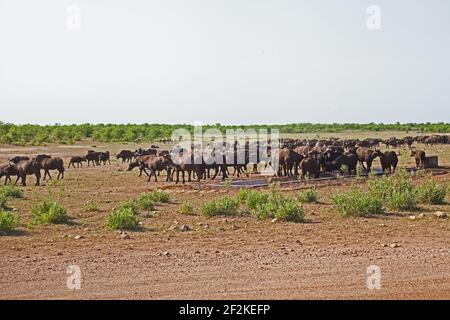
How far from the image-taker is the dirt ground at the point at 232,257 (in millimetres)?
8219

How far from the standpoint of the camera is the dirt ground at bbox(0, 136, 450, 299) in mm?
8219

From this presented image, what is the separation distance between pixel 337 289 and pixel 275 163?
19192mm

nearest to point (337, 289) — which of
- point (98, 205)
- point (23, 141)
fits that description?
point (98, 205)

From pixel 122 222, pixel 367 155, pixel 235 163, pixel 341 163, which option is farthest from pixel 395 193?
pixel 235 163

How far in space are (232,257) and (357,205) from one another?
5370 millimetres

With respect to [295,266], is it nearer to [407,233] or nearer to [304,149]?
[407,233]

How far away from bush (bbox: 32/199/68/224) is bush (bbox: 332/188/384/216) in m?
6.90

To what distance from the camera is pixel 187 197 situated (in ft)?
65.1

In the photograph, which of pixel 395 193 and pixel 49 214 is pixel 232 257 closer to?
pixel 49 214

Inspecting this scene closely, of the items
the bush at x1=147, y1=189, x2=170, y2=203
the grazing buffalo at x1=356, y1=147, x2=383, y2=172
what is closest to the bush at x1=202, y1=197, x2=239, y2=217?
the bush at x1=147, y1=189, x2=170, y2=203

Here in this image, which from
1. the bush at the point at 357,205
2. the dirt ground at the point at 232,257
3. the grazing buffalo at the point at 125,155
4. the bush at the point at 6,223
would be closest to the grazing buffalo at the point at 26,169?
the dirt ground at the point at 232,257

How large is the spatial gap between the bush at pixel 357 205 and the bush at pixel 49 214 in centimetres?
690

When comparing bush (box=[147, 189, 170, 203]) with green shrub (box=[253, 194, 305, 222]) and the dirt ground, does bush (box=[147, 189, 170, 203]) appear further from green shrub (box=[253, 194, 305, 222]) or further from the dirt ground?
green shrub (box=[253, 194, 305, 222])

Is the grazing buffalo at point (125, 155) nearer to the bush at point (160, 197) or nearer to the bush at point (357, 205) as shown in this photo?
the bush at point (160, 197)
